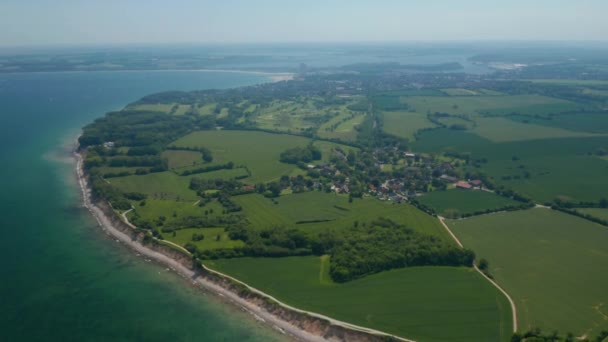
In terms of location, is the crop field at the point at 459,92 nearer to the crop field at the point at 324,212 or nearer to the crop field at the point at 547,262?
the crop field at the point at 547,262

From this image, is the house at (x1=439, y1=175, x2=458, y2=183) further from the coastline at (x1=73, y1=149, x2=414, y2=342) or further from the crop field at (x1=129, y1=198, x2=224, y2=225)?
the coastline at (x1=73, y1=149, x2=414, y2=342)

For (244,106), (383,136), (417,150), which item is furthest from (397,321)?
(244,106)

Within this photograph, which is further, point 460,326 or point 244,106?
point 244,106

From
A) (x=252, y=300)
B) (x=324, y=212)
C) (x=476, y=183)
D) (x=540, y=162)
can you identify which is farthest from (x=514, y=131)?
(x=252, y=300)

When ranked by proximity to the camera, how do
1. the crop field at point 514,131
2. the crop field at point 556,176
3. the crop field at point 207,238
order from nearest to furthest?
1. the crop field at point 207,238
2. the crop field at point 556,176
3. the crop field at point 514,131

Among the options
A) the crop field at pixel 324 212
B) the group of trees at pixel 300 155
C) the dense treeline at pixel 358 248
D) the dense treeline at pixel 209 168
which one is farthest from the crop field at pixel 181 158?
the dense treeline at pixel 358 248

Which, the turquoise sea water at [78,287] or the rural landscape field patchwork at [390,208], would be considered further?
the rural landscape field patchwork at [390,208]

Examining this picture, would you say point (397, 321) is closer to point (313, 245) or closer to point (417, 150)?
point (313, 245)
